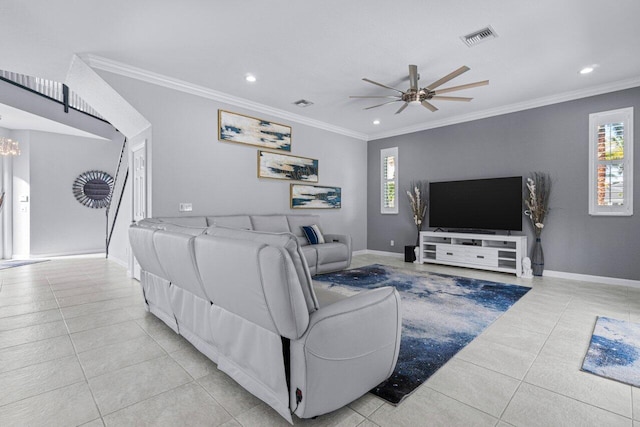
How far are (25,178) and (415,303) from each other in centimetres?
832

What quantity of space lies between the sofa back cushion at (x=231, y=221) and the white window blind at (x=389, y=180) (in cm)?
341

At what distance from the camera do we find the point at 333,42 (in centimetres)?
326

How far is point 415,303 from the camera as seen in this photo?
3.45m

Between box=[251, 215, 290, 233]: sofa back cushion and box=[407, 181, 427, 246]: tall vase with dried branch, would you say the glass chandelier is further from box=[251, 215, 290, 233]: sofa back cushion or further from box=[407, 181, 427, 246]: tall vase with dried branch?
box=[407, 181, 427, 246]: tall vase with dried branch

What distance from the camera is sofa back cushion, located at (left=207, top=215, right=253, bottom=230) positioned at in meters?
4.41

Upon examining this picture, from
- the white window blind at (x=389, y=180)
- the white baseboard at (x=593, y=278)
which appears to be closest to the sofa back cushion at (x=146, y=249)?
the white window blind at (x=389, y=180)

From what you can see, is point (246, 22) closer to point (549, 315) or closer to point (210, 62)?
point (210, 62)

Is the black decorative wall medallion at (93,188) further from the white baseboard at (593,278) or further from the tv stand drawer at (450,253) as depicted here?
the white baseboard at (593,278)

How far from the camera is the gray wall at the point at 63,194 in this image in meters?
6.86

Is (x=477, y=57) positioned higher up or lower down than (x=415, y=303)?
higher up

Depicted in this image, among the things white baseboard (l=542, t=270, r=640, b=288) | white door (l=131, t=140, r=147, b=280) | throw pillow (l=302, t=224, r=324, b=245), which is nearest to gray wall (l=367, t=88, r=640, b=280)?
white baseboard (l=542, t=270, r=640, b=288)

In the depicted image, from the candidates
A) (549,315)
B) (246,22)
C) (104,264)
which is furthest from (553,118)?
(104,264)

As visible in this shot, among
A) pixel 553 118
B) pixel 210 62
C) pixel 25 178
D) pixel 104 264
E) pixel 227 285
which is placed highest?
pixel 210 62

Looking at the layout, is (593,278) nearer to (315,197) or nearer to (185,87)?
(315,197)
